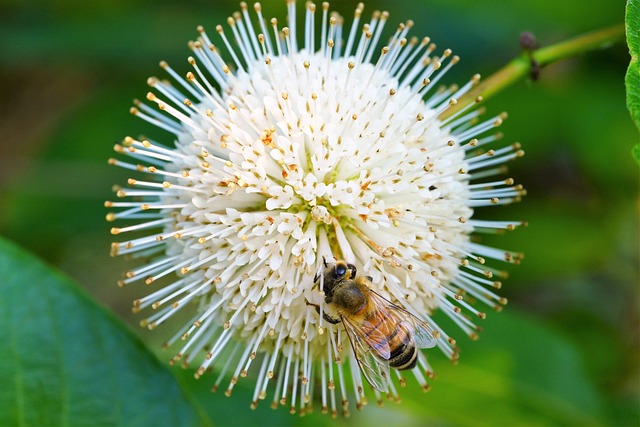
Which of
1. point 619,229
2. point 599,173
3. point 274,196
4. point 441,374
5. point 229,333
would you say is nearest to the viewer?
point 274,196

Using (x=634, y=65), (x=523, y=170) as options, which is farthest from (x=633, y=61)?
(x=523, y=170)

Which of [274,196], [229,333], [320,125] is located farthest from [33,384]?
[320,125]

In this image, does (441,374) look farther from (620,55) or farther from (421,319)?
(620,55)

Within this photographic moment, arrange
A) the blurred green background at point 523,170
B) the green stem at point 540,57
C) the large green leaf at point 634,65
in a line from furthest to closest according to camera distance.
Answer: the blurred green background at point 523,170 → the green stem at point 540,57 → the large green leaf at point 634,65

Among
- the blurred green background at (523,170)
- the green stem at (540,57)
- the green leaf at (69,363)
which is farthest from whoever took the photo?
the blurred green background at (523,170)

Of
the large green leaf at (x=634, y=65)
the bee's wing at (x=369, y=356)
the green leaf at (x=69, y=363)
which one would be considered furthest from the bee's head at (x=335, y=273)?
the large green leaf at (x=634, y=65)

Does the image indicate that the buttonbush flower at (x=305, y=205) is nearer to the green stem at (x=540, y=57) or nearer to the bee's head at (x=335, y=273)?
the bee's head at (x=335, y=273)

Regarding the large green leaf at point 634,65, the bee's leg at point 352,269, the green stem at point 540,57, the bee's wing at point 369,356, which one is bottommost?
the bee's wing at point 369,356
